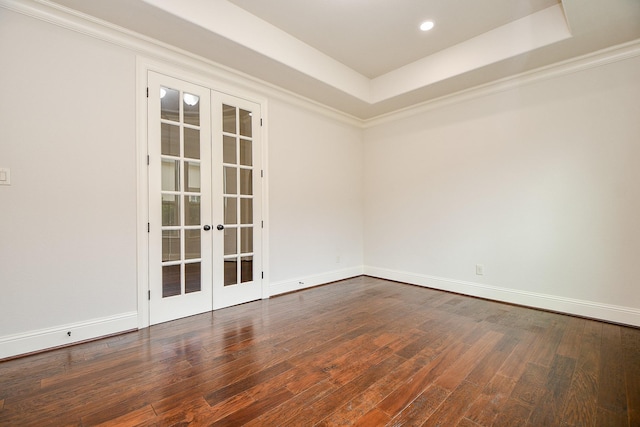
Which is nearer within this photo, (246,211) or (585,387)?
(585,387)

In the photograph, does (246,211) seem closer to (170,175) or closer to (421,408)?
(170,175)

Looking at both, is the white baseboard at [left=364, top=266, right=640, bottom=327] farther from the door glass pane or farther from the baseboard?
the door glass pane

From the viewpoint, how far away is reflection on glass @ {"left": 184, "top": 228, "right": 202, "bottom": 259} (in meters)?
3.20

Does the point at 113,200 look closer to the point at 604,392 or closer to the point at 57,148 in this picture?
the point at 57,148

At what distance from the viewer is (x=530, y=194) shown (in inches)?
138

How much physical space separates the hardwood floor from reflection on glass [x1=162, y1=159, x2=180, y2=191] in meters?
1.40

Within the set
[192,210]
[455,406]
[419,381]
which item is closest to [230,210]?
[192,210]

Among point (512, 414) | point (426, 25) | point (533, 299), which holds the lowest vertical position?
point (512, 414)

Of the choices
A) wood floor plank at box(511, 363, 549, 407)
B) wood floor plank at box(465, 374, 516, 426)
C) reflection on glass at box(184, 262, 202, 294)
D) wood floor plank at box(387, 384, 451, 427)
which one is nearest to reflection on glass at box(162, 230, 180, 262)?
reflection on glass at box(184, 262, 202, 294)

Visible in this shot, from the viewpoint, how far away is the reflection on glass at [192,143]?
3223mm

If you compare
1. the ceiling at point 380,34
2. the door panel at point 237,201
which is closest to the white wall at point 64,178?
the ceiling at point 380,34

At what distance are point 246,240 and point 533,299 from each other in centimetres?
351

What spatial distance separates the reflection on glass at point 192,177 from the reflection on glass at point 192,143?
0.10 meters

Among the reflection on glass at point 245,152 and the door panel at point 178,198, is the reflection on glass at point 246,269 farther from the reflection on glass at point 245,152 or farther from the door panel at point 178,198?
the reflection on glass at point 245,152
